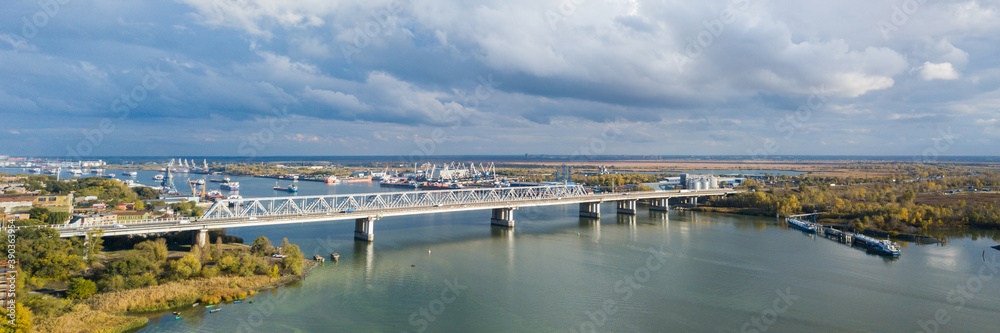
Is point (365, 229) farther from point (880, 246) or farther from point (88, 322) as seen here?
point (880, 246)

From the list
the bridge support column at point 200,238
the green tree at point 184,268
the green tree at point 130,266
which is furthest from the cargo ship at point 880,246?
the bridge support column at point 200,238

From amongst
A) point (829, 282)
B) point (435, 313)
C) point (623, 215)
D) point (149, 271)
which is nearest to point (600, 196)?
point (623, 215)

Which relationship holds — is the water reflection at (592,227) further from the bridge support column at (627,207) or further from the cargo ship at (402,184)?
the cargo ship at (402,184)

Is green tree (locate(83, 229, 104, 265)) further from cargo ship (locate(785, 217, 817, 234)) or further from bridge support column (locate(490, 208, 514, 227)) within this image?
cargo ship (locate(785, 217, 817, 234))

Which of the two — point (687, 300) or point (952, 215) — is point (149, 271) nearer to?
point (687, 300)

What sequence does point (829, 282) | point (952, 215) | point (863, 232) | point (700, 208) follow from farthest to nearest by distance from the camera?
point (700, 208) → point (952, 215) → point (863, 232) → point (829, 282)

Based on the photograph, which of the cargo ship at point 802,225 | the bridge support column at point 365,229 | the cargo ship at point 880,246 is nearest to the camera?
the cargo ship at point 880,246

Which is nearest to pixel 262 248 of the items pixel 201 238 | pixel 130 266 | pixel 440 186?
pixel 201 238
